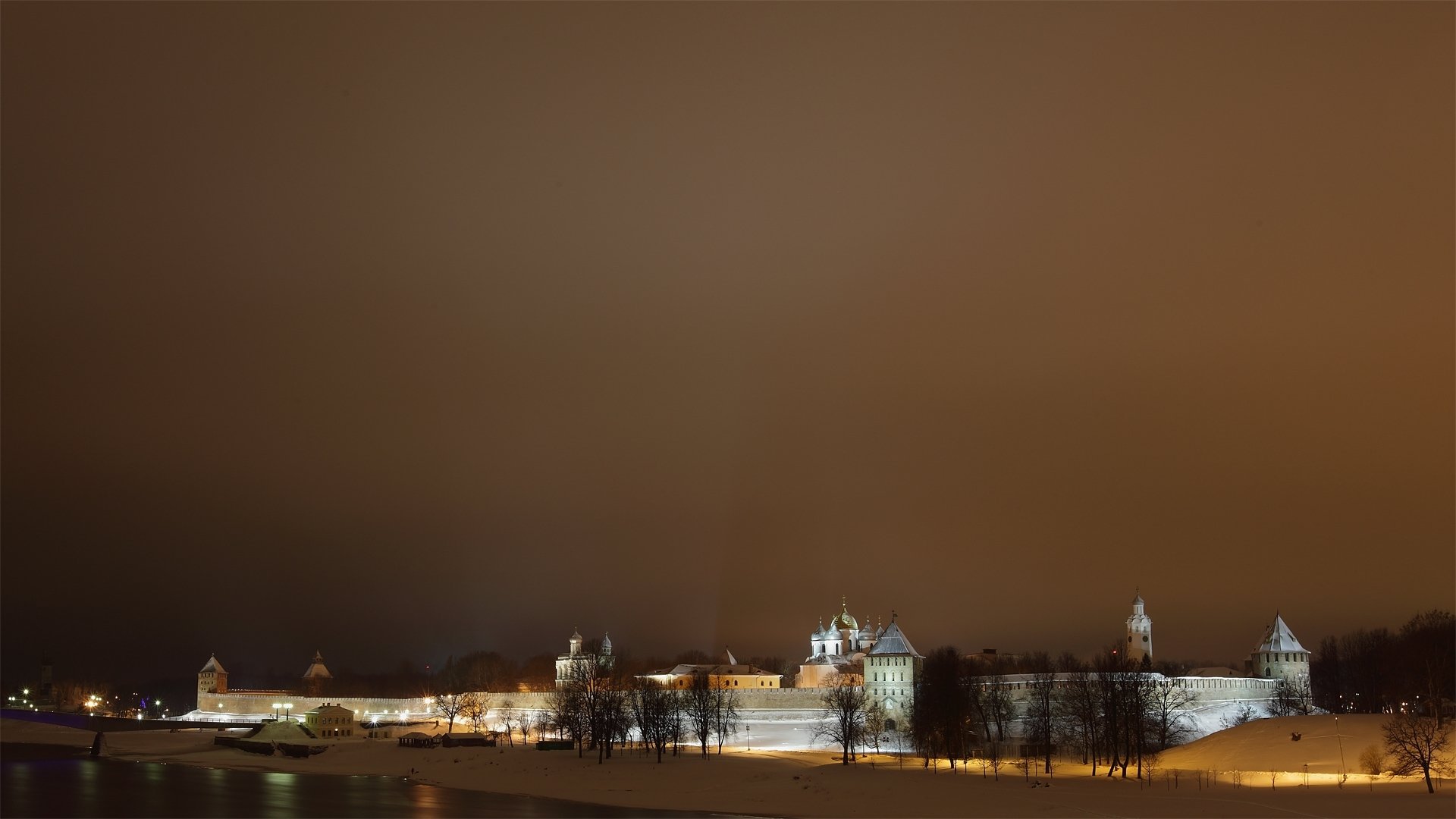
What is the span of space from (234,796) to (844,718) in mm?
25691

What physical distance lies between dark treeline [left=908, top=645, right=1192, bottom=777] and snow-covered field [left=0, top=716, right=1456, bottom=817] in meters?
2.05

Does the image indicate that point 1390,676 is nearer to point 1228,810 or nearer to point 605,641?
point 1228,810

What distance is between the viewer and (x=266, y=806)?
4266 cm

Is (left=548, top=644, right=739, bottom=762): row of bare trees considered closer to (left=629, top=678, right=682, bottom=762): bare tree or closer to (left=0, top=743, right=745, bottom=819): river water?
(left=629, top=678, right=682, bottom=762): bare tree

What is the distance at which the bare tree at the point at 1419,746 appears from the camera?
38.6 metres

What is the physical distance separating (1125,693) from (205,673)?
335 feet

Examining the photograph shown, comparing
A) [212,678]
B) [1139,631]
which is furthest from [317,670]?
[1139,631]

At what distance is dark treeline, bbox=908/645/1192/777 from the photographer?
167 feet

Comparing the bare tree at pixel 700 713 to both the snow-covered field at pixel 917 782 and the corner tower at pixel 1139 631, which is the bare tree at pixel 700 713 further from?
the corner tower at pixel 1139 631

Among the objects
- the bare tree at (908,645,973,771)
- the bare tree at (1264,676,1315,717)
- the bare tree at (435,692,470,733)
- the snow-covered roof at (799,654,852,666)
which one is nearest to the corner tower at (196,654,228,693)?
the bare tree at (435,692,470,733)

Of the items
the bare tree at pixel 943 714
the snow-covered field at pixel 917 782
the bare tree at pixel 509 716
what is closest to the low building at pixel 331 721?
the bare tree at pixel 509 716

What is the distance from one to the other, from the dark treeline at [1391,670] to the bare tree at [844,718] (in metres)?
23.2

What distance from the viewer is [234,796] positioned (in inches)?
1826

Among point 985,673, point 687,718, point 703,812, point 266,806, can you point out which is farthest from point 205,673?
point 703,812
